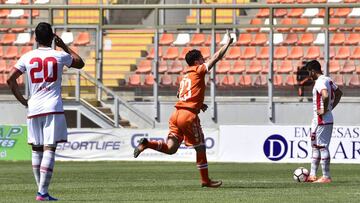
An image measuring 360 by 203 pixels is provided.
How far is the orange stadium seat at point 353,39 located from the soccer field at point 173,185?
21.9 ft

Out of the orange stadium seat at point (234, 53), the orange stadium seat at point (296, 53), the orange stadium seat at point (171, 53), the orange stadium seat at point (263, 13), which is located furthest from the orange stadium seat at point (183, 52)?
the orange stadium seat at point (263, 13)

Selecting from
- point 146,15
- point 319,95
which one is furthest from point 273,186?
point 146,15

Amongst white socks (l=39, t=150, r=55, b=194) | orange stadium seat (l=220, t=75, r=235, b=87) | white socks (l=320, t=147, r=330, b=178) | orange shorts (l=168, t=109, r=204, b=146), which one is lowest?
white socks (l=320, t=147, r=330, b=178)

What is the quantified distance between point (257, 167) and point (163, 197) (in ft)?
34.8

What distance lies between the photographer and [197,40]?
104 ft

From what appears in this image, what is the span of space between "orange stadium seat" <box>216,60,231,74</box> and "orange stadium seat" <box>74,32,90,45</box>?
4.06 m

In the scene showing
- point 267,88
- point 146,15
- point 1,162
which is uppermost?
point 146,15

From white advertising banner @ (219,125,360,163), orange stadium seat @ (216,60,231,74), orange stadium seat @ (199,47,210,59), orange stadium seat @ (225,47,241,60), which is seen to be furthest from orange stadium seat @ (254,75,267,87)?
white advertising banner @ (219,125,360,163)

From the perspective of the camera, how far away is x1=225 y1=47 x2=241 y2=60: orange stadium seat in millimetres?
31219

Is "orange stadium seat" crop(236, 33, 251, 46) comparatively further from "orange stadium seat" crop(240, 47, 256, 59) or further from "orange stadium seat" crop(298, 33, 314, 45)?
"orange stadium seat" crop(298, 33, 314, 45)

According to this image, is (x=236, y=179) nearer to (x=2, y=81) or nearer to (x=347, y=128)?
(x=347, y=128)

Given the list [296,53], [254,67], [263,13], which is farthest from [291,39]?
[263,13]

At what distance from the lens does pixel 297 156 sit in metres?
27.0

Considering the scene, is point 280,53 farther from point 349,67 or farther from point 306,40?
point 349,67
